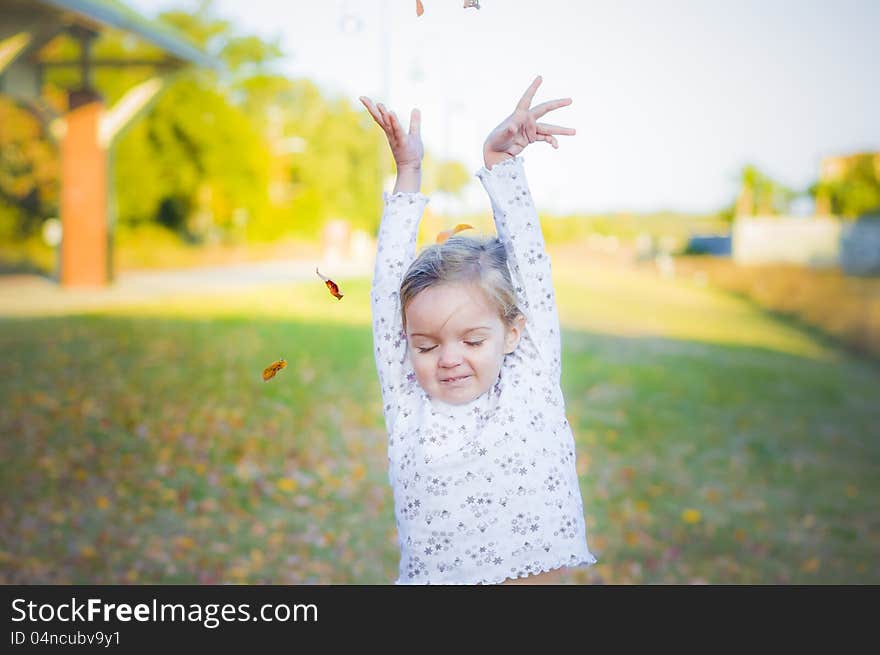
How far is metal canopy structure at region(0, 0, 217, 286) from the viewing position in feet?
37.8

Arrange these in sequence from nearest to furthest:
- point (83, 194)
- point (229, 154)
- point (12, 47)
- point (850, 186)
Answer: point (12, 47) < point (83, 194) < point (850, 186) < point (229, 154)

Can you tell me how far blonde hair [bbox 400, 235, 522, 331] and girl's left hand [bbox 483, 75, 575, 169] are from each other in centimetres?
21

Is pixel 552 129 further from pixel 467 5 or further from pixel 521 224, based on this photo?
pixel 467 5

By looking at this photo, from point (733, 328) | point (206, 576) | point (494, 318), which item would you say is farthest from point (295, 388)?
point (733, 328)

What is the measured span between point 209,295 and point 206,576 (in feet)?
31.1

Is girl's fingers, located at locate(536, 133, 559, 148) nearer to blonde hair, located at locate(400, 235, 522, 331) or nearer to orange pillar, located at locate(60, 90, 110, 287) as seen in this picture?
blonde hair, located at locate(400, 235, 522, 331)

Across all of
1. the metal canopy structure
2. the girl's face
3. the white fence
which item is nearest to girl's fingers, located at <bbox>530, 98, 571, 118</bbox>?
the girl's face

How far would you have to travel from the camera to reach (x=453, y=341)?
1949 mm

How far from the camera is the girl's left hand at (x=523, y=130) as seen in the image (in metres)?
2.00

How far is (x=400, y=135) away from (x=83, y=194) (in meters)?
11.8

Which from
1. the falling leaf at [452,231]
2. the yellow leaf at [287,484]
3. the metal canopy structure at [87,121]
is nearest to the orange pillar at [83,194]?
the metal canopy structure at [87,121]

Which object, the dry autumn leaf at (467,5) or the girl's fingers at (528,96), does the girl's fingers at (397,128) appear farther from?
the dry autumn leaf at (467,5)

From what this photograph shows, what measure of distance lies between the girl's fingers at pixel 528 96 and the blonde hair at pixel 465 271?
30 centimetres

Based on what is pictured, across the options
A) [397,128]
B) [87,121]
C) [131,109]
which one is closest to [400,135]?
[397,128]
